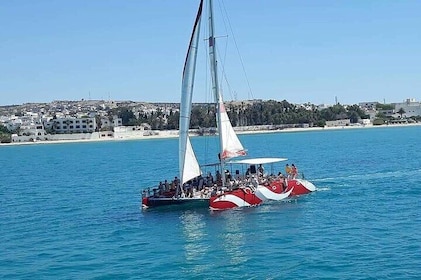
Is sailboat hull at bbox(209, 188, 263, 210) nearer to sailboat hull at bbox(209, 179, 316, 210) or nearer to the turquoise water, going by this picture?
sailboat hull at bbox(209, 179, 316, 210)

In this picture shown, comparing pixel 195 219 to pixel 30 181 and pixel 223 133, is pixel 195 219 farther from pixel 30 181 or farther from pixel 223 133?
pixel 30 181

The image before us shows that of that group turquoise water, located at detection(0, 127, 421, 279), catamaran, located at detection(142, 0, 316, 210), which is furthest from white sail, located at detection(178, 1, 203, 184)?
turquoise water, located at detection(0, 127, 421, 279)

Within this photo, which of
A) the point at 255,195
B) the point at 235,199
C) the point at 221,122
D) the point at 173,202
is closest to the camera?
the point at 235,199

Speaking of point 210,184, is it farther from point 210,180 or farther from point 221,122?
point 221,122

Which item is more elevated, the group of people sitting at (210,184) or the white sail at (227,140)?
the white sail at (227,140)

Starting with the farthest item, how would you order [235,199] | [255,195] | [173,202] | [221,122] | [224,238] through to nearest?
1. [221,122]
2. [255,195]
3. [173,202]
4. [235,199]
5. [224,238]

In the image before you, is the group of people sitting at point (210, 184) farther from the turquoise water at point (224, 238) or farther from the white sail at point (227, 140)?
the white sail at point (227, 140)

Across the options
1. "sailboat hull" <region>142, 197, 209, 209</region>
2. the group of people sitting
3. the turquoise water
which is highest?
the group of people sitting

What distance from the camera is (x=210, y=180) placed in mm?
46125

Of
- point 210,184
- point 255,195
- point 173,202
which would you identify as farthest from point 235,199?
point 173,202

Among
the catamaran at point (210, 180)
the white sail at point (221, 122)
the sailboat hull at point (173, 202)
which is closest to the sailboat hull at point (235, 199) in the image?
the catamaran at point (210, 180)

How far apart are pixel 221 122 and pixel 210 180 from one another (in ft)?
13.6

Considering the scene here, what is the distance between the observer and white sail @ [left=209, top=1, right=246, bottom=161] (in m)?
44.3

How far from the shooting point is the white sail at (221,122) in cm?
4431
